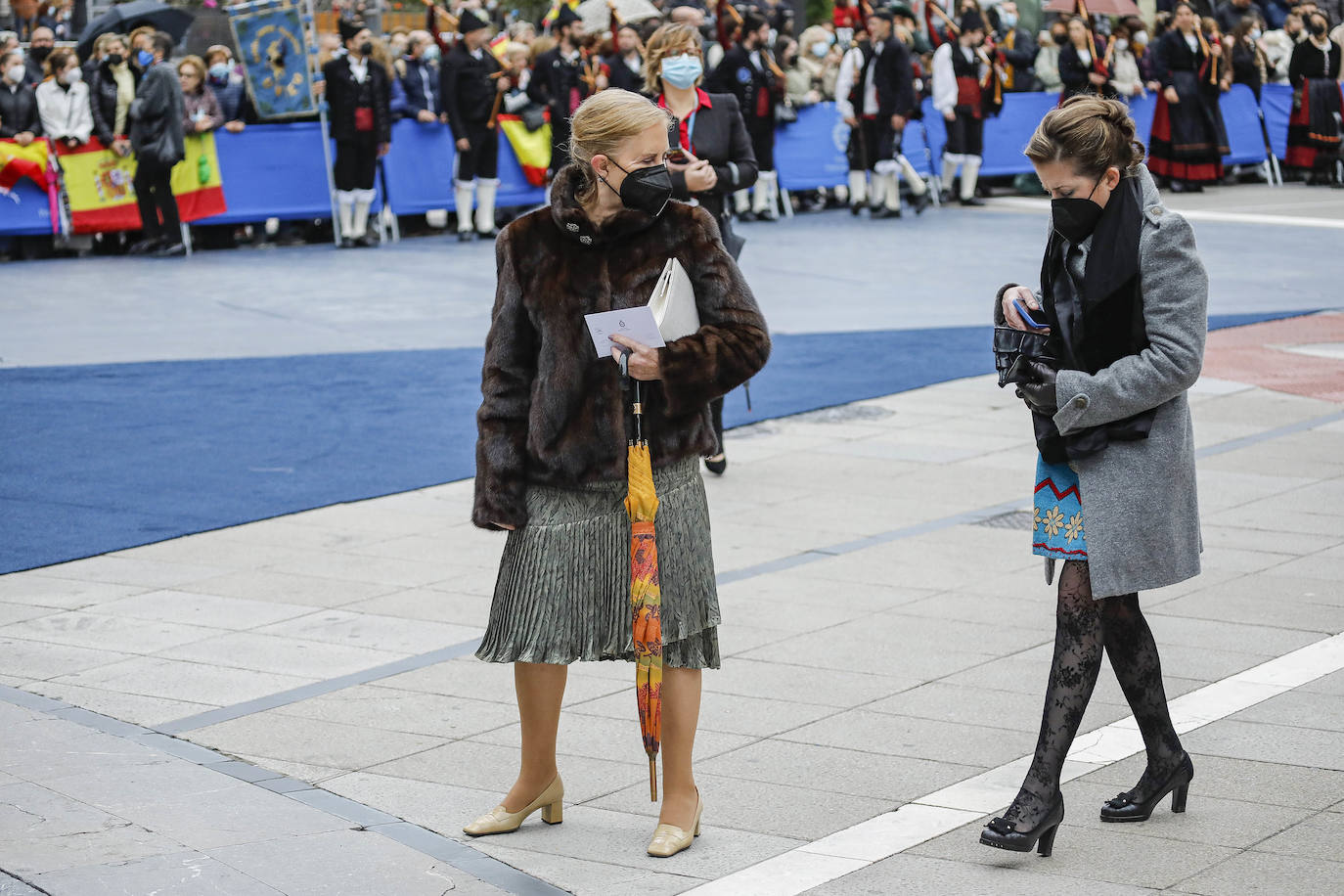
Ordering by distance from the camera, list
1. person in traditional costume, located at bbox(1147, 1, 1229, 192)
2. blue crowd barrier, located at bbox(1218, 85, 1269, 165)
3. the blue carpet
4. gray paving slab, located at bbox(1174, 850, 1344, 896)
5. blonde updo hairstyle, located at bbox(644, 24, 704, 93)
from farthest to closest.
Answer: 1. blue crowd barrier, located at bbox(1218, 85, 1269, 165)
2. person in traditional costume, located at bbox(1147, 1, 1229, 192)
3. blonde updo hairstyle, located at bbox(644, 24, 704, 93)
4. the blue carpet
5. gray paving slab, located at bbox(1174, 850, 1344, 896)

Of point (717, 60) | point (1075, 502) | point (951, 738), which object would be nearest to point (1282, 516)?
point (951, 738)

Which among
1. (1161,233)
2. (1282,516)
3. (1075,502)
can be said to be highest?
(1161,233)

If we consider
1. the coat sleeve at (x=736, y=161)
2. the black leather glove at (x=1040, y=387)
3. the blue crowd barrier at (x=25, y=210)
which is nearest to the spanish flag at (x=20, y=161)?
the blue crowd barrier at (x=25, y=210)

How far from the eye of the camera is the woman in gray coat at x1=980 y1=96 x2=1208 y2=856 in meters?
4.22

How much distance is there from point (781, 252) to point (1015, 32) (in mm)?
8001

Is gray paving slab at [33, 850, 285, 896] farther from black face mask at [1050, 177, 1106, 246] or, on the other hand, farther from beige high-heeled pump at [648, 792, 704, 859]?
black face mask at [1050, 177, 1106, 246]

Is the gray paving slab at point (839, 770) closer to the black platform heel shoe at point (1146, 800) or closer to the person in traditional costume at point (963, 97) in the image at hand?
the black platform heel shoe at point (1146, 800)

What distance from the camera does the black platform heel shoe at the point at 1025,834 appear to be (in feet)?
13.9

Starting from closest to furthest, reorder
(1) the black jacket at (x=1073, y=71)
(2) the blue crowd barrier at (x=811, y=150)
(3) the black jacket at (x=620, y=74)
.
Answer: (3) the black jacket at (x=620, y=74) → (1) the black jacket at (x=1073, y=71) → (2) the blue crowd barrier at (x=811, y=150)

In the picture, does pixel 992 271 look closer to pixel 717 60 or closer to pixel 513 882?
pixel 717 60

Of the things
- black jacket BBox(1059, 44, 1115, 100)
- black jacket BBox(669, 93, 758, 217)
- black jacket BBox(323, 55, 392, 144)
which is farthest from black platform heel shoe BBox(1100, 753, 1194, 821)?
black jacket BBox(1059, 44, 1115, 100)

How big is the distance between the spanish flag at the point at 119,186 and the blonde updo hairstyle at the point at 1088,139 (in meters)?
15.0

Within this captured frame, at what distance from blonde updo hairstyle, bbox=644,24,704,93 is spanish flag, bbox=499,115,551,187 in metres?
11.6

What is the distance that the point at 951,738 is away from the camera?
5.18m
